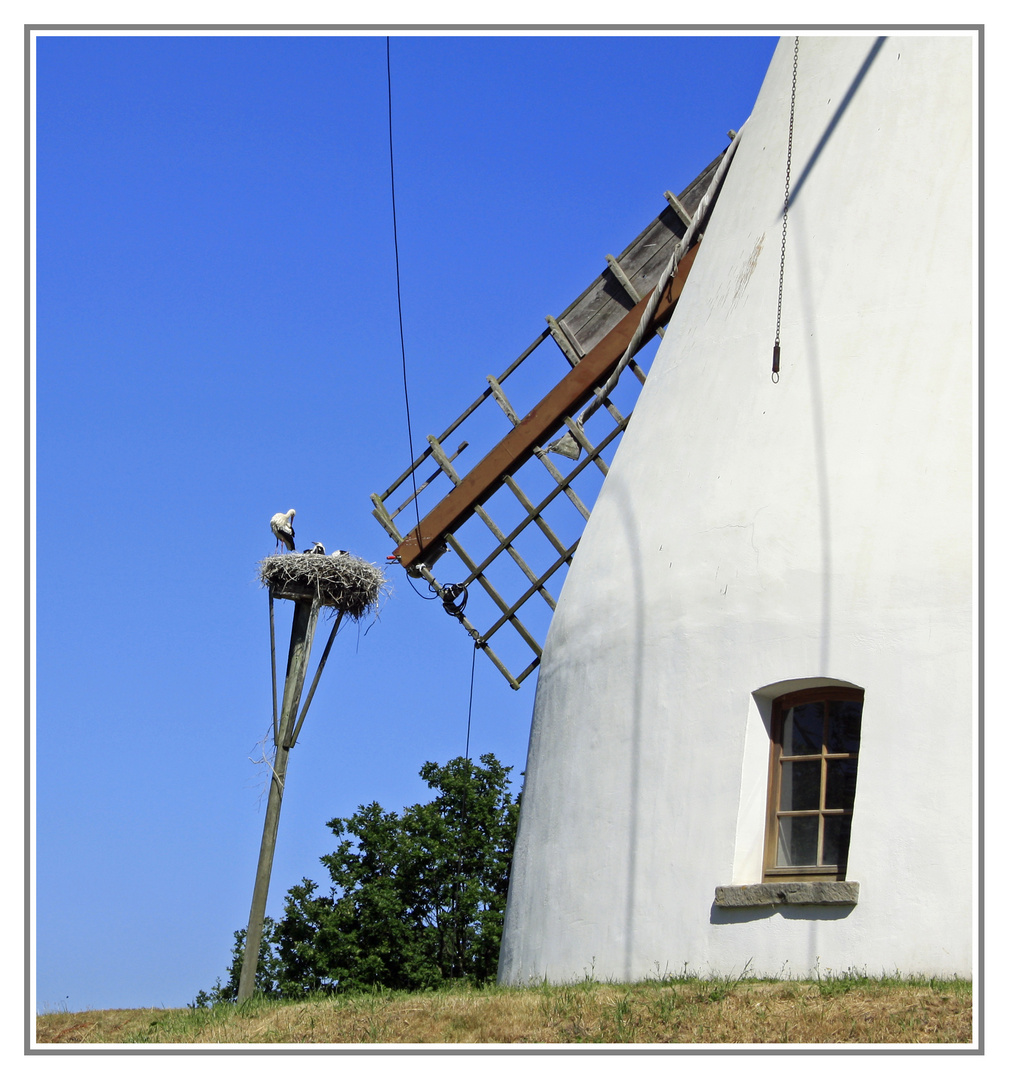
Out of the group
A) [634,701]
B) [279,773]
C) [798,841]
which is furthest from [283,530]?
[798,841]

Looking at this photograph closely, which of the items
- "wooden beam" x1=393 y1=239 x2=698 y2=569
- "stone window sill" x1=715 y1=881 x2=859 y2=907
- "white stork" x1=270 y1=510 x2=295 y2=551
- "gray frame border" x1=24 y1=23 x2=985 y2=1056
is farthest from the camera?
"white stork" x1=270 y1=510 x2=295 y2=551

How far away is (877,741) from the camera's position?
786 cm

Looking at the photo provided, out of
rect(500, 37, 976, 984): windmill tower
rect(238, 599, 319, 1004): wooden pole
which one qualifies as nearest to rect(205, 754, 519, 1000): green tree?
rect(238, 599, 319, 1004): wooden pole

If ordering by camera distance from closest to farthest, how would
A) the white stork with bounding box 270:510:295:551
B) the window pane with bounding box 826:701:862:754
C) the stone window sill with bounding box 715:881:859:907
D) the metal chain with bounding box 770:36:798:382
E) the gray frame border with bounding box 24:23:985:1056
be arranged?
the gray frame border with bounding box 24:23:985:1056
the stone window sill with bounding box 715:881:859:907
the window pane with bounding box 826:701:862:754
the metal chain with bounding box 770:36:798:382
the white stork with bounding box 270:510:295:551

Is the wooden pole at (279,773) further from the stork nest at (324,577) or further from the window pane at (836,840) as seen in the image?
the window pane at (836,840)

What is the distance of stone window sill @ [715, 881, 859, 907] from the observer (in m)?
7.68

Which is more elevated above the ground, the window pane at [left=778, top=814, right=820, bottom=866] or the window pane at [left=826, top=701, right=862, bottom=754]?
the window pane at [left=826, top=701, right=862, bottom=754]

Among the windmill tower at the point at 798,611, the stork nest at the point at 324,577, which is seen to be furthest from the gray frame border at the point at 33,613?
the stork nest at the point at 324,577

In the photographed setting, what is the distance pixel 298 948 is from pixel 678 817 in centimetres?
1259

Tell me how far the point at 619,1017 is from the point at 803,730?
220 centimetres

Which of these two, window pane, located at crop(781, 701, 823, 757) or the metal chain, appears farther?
the metal chain

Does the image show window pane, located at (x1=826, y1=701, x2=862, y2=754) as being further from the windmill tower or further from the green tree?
the green tree

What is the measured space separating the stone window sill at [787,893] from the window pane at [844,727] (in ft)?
2.86
